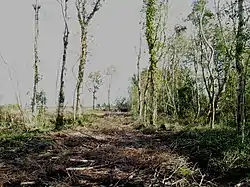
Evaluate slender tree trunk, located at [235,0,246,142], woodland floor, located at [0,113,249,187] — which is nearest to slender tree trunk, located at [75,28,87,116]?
slender tree trunk, located at [235,0,246,142]

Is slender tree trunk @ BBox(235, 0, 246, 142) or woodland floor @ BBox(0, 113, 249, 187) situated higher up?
slender tree trunk @ BBox(235, 0, 246, 142)

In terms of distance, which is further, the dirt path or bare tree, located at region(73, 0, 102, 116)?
bare tree, located at region(73, 0, 102, 116)

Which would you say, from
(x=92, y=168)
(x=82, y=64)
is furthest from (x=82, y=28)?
(x=92, y=168)

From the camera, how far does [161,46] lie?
2881 centimetres

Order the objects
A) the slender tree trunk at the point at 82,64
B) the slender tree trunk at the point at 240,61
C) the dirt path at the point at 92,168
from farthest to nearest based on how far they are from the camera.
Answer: the slender tree trunk at the point at 82,64 < the slender tree trunk at the point at 240,61 < the dirt path at the point at 92,168

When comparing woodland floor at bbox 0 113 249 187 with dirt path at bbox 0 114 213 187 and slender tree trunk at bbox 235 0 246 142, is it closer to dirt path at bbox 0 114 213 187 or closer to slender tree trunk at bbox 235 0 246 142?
dirt path at bbox 0 114 213 187

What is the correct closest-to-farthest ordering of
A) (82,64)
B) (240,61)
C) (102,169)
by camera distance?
Result: (102,169) < (240,61) < (82,64)

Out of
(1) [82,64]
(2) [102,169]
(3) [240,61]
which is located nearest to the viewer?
(2) [102,169]

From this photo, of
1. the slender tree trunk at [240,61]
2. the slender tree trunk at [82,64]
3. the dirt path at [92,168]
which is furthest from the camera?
the slender tree trunk at [82,64]

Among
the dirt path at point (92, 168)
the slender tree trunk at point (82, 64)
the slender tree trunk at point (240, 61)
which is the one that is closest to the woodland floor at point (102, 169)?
the dirt path at point (92, 168)

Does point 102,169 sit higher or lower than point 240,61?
lower

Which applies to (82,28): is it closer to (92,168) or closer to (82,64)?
(82,64)

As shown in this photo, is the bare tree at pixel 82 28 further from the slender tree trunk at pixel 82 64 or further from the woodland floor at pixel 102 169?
the woodland floor at pixel 102 169

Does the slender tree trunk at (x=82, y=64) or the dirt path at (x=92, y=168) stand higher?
the slender tree trunk at (x=82, y=64)
